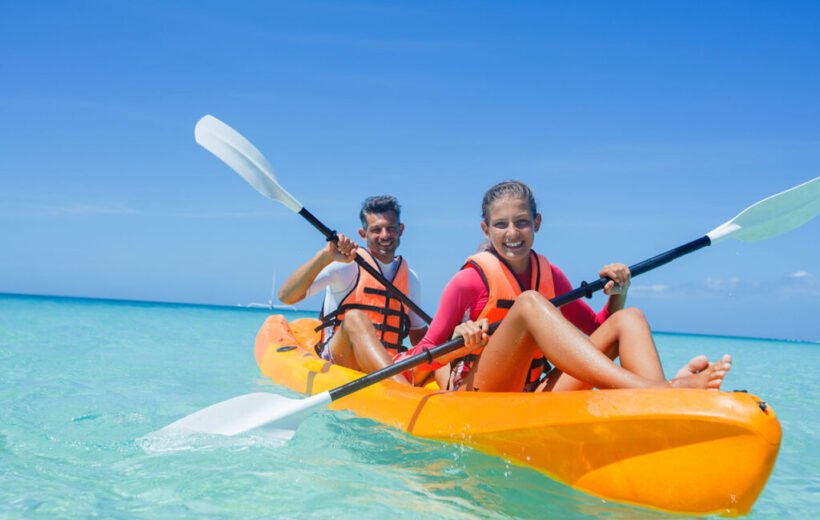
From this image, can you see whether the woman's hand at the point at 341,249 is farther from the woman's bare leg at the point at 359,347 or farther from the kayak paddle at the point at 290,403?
the kayak paddle at the point at 290,403

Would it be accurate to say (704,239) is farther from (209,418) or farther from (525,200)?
(209,418)

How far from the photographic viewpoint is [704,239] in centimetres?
383

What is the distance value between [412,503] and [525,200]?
154cm

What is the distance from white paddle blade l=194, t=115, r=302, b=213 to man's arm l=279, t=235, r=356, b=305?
1.74 ft

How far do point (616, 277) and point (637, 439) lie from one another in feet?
3.85

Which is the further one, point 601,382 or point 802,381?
point 802,381

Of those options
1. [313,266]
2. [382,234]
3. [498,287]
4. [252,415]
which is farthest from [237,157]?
[498,287]

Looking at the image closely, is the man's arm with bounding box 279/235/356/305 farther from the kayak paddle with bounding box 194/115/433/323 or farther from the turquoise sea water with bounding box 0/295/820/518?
the turquoise sea water with bounding box 0/295/820/518

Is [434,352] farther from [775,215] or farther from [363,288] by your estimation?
[775,215]

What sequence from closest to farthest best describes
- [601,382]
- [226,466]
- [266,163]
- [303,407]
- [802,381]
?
[601,382] < [226,466] < [303,407] < [266,163] < [802,381]

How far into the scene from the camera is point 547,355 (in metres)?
2.51

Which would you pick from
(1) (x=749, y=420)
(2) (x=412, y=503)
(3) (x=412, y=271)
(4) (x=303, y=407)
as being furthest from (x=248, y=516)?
(3) (x=412, y=271)

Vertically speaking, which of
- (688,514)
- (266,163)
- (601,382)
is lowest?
(688,514)

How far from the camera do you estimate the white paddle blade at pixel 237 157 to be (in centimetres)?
470
